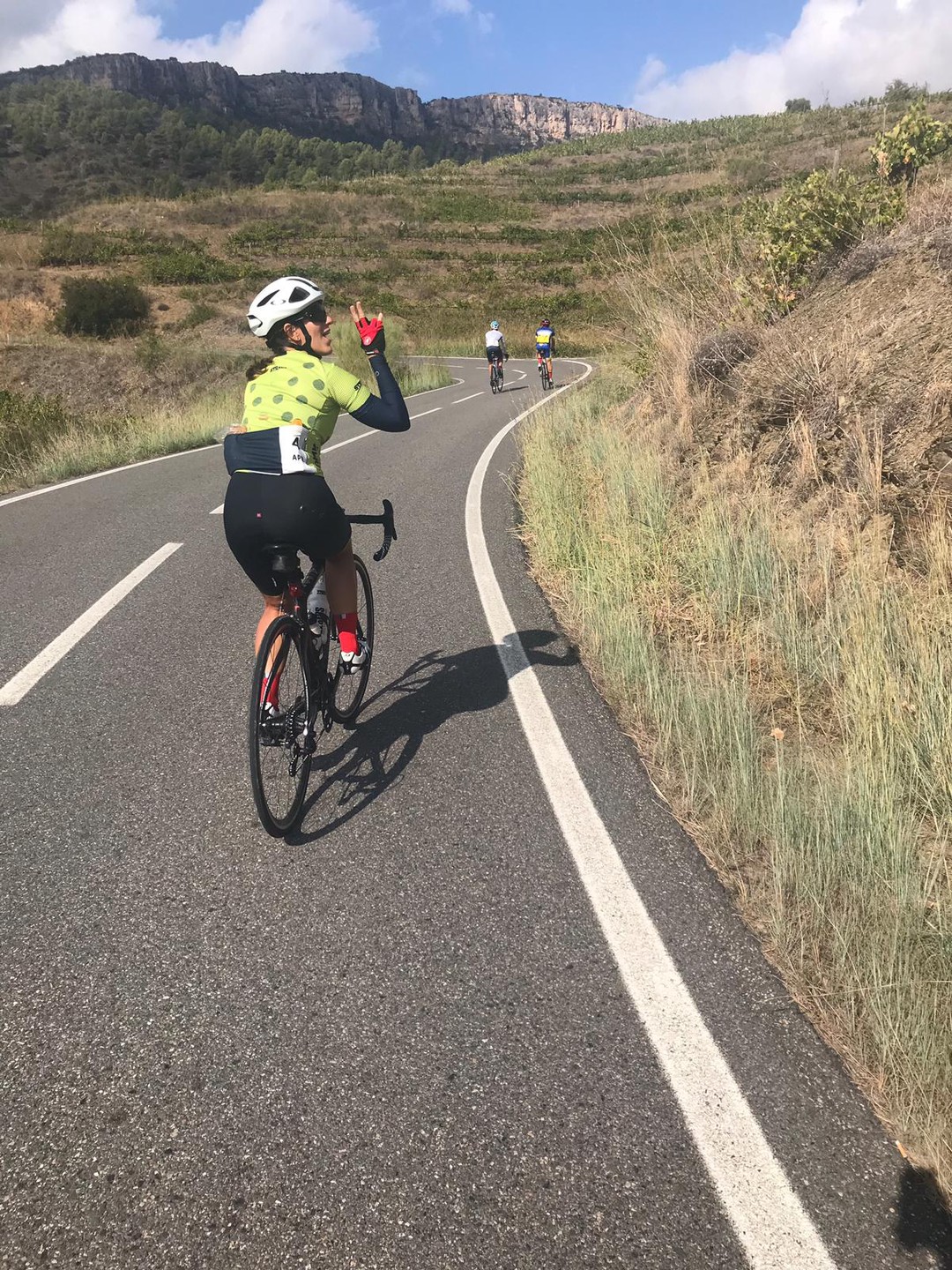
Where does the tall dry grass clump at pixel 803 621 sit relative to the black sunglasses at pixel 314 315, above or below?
below

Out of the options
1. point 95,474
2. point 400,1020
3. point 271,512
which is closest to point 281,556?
point 271,512

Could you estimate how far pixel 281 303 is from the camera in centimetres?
306

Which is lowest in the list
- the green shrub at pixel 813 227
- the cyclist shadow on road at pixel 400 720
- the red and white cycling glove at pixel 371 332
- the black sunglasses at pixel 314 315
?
the cyclist shadow on road at pixel 400 720

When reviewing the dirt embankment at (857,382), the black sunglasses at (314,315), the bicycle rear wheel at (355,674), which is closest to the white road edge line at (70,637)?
the bicycle rear wheel at (355,674)

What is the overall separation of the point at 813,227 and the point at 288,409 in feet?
25.3

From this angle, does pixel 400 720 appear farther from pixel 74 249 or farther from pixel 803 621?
pixel 74 249

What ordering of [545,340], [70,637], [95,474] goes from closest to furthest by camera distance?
[70,637] < [95,474] < [545,340]

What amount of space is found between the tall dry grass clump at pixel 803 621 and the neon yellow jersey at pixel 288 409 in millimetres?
2146

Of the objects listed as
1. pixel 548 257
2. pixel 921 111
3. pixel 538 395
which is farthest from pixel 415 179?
pixel 921 111

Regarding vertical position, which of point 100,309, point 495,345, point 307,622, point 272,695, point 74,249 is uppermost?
point 74,249

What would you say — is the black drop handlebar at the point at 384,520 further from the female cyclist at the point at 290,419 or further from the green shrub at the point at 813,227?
the green shrub at the point at 813,227

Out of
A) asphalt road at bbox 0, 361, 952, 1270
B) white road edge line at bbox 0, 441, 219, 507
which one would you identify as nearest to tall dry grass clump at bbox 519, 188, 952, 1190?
asphalt road at bbox 0, 361, 952, 1270

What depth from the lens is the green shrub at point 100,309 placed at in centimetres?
3253

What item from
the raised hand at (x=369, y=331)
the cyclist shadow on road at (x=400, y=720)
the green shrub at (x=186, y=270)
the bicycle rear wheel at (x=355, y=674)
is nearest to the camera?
the raised hand at (x=369, y=331)
